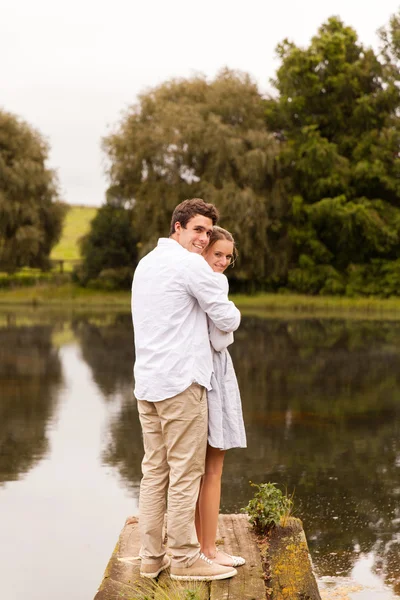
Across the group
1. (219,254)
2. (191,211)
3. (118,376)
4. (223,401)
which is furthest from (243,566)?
(118,376)

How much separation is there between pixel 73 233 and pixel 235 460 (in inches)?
2756

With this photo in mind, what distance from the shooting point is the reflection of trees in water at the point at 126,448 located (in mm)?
8445

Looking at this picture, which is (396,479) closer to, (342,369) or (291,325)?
(342,369)

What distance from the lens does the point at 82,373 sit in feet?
52.6

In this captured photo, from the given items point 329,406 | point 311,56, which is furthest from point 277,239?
point 329,406

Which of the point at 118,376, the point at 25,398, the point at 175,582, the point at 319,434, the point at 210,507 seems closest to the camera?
the point at 175,582

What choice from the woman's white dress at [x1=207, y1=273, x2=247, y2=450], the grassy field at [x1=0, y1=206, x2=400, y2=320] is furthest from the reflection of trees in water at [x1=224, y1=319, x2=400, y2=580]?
the grassy field at [x1=0, y1=206, x2=400, y2=320]

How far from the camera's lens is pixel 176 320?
4.37m

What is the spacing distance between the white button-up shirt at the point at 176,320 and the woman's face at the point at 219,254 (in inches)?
11.6

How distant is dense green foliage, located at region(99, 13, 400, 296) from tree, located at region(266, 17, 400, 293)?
2.4 inches

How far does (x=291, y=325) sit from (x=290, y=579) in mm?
23624

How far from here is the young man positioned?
4.32 metres

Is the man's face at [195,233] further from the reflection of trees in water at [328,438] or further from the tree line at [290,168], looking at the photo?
the tree line at [290,168]

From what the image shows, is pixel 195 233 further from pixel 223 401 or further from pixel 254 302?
pixel 254 302
